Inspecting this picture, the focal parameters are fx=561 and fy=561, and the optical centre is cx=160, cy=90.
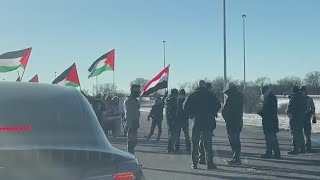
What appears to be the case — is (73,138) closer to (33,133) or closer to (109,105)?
(33,133)

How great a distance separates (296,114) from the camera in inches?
568

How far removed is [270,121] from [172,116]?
3182 mm

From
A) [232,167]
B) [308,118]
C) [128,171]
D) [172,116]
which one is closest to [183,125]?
[172,116]

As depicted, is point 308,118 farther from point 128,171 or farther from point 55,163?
point 55,163

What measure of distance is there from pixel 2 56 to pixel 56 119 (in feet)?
57.7

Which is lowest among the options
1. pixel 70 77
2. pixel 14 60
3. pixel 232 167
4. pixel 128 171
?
pixel 232 167

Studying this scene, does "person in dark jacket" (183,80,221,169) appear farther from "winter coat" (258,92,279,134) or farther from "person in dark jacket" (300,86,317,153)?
"person in dark jacket" (300,86,317,153)

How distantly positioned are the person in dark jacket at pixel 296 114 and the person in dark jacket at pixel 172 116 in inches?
122

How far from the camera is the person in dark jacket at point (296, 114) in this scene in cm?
1427

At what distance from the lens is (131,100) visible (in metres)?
12.8

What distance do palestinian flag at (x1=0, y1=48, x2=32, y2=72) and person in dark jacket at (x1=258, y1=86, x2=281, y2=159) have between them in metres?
10.5

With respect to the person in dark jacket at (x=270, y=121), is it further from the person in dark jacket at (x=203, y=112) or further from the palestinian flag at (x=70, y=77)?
the palestinian flag at (x=70, y=77)

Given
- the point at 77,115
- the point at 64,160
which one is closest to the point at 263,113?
the point at 77,115

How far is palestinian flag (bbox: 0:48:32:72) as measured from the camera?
20.8 metres
